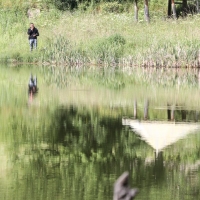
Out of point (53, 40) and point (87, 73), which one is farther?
point (53, 40)

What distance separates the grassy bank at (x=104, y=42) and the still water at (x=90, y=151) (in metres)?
10.1

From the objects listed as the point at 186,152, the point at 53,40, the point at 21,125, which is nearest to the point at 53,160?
the point at 186,152

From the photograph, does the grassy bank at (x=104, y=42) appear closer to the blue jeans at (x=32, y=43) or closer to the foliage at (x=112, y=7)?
the blue jeans at (x=32, y=43)

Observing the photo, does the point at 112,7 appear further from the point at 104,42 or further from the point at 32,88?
the point at 32,88

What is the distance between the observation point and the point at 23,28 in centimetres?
3784

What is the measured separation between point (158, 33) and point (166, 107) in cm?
1552

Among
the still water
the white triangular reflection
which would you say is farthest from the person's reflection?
the white triangular reflection

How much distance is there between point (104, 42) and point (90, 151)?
66.6 feet

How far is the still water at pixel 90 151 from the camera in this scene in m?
9.08

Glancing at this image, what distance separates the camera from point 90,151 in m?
12.1

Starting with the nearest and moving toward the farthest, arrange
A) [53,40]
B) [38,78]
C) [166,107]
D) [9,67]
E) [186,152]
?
[186,152] → [166,107] → [38,78] → [9,67] → [53,40]

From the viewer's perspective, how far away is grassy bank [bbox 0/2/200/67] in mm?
29062

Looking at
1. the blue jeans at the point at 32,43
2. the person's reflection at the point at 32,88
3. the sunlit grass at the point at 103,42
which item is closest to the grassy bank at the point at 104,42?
the sunlit grass at the point at 103,42

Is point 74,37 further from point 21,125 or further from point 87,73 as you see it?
point 21,125
